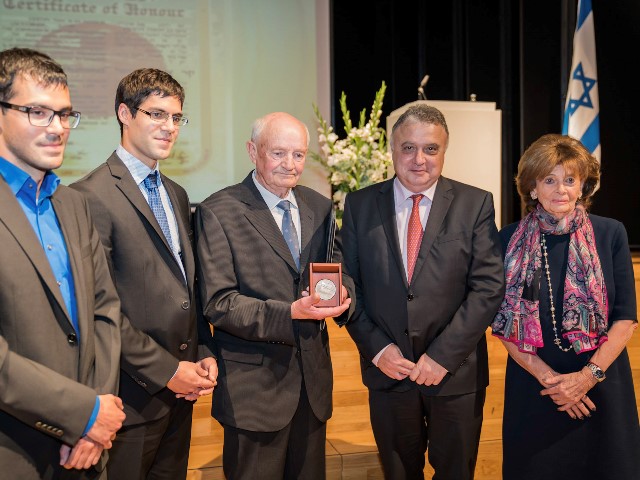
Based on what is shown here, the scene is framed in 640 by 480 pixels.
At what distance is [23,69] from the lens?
1.50 m

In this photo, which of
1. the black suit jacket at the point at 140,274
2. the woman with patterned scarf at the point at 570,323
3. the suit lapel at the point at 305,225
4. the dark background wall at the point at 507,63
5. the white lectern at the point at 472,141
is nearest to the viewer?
the black suit jacket at the point at 140,274

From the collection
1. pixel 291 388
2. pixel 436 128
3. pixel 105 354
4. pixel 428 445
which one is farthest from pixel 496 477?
pixel 105 354

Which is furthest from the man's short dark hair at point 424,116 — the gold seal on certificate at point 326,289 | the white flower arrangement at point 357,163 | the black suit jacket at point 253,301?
the white flower arrangement at point 357,163

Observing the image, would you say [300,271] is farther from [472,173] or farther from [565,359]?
[472,173]

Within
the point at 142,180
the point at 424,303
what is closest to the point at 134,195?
the point at 142,180

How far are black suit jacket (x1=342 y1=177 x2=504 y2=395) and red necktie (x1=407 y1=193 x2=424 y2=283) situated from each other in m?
0.04

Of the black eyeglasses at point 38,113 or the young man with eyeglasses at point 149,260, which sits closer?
the black eyeglasses at point 38,113

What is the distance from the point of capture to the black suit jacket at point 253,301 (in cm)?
198

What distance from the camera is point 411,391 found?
7.26 ft

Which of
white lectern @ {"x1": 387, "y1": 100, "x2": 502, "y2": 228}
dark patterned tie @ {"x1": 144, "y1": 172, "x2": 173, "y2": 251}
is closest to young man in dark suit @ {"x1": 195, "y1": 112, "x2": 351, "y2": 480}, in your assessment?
dark patterned tie @ {"x1": 144, "y1": 172, "x2": 173, "y2": 251}

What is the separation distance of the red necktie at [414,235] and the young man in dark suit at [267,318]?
325 millimetres

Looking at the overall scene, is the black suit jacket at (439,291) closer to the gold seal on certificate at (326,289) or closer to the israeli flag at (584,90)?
the gold seal on certificate at (326,289)

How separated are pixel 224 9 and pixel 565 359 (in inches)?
159

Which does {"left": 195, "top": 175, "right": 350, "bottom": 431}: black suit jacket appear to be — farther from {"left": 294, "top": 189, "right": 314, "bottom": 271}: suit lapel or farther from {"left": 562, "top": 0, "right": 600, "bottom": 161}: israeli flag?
{"left": 562, "top": 0, "right": 600, "bottom": 161}: israeli flag
